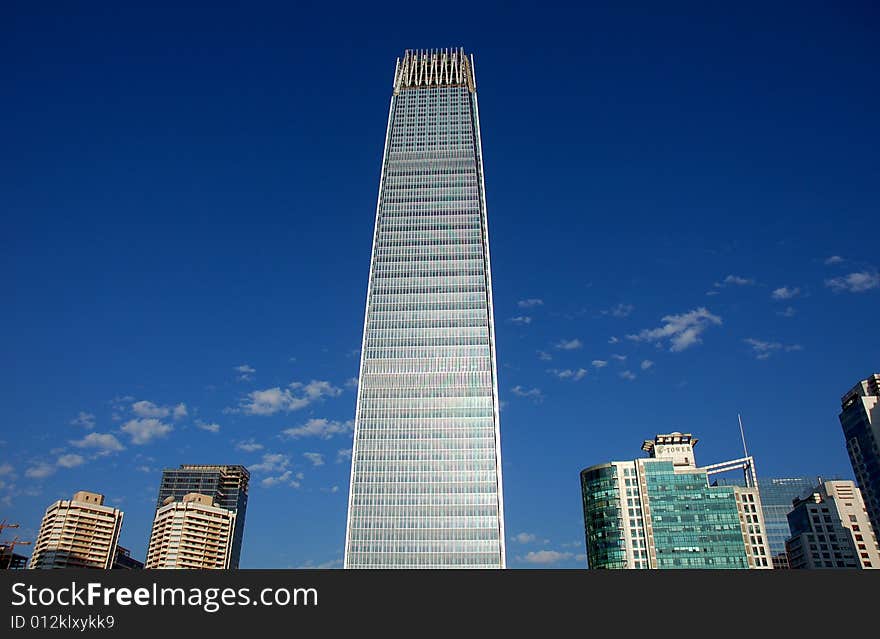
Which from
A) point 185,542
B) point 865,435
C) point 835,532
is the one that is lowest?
point 835,532

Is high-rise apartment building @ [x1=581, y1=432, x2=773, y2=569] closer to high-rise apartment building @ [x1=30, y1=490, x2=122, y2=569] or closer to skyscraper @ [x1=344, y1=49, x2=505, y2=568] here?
skyscraper @ [x1=344, y1=49, x2=505, y2=568]

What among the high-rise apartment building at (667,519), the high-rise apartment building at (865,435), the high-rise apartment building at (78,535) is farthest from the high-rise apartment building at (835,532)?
the high-rise apartment building at (78,535)

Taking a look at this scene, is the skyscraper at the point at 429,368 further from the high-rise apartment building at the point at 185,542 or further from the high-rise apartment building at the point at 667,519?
the high-rise apartment building at the point at 185,542

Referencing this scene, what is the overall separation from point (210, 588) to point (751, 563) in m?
134

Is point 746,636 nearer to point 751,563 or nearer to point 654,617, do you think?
point 654,617

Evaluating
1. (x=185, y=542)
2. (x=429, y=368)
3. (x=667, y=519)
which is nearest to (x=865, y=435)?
(x=667, y=519)

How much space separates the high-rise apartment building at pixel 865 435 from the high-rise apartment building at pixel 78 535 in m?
198

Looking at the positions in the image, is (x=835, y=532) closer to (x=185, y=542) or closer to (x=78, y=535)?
(x=185, y=542)

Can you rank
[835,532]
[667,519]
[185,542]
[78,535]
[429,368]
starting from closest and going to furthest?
[429,368] → [667,519] → [835,532] → [78,535] → [185,542]

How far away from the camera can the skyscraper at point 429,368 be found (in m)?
114

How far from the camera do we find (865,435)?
157500mm

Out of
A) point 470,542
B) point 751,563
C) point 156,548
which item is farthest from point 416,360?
point 156,548

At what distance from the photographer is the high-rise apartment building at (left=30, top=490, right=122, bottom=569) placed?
18075cm

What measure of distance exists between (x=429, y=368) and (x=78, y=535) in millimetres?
127678
